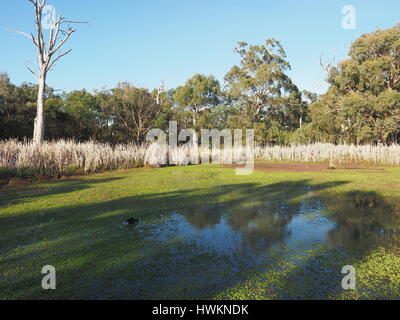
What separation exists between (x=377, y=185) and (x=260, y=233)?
21.0 feet

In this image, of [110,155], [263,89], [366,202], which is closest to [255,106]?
[263,89]

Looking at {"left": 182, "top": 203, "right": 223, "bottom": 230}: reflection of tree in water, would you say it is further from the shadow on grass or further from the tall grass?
the tall grass

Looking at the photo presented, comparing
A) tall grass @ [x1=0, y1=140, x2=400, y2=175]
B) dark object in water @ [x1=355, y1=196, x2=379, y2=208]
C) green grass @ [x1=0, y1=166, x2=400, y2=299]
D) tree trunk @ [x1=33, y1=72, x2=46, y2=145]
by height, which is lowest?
green grass @ [x1=0, y1=166, x2=400, y2=299]

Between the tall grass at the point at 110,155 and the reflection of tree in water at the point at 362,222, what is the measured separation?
32.5 feet

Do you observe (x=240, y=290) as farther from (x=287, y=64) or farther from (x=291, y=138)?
(x=287, y=64)

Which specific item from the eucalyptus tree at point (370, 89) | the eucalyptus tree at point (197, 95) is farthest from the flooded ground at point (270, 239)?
the eucalyptus tree at point (197, 95)

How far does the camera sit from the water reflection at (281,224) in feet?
12.8

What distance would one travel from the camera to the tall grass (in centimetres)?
1062

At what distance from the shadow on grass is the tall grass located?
454cm

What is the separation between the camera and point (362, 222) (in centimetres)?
488

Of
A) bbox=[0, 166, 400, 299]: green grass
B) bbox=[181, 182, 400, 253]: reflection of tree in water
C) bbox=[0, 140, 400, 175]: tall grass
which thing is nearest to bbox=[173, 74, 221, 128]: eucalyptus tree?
bbox=[0, 140, 400, 175]: tall grass

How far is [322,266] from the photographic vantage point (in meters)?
3.13

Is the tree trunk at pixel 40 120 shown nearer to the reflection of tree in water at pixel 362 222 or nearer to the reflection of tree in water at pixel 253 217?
the reflection of tree in water at pixel 253 217
